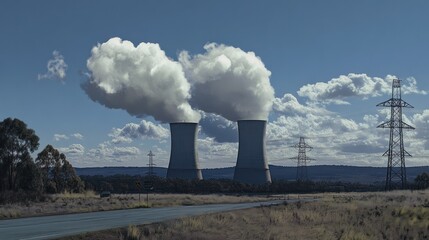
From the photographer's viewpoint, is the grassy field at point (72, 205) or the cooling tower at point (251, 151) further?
the cooling tower at point (251, 151)

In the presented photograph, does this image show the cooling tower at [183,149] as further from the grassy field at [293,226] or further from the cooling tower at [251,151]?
the grassy field at [293,226]

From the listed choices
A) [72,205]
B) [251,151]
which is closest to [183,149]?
[251,151]

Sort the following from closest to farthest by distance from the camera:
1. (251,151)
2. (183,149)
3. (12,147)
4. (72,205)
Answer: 1. (72,205)
2. (12,147)
3. (183,149)
4. (251,151)

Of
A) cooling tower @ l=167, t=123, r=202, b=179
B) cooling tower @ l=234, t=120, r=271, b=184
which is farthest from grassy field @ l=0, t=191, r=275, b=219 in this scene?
cooling tower @ l=234, t=120, r=271, b=184

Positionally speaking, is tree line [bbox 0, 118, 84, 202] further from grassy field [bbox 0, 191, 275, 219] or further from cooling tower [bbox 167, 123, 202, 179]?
cooling tower [bbox 167, 123, 202, 179]

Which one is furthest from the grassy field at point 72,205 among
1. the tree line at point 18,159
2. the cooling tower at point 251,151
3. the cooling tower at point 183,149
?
the cooling tower at point 251,151

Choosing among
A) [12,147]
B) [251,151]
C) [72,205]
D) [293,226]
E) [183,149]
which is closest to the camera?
[293,226]

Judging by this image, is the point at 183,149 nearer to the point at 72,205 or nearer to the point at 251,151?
→ the point at 251,151

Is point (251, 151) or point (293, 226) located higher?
point (251, 151)
